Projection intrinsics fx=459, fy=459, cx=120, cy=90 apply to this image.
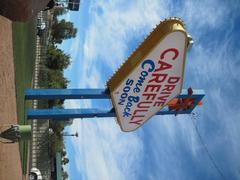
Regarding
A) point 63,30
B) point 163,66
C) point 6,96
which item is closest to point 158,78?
point 163,66

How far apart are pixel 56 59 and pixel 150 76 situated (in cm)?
4561

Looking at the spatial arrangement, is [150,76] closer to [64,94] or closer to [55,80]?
[64,94]

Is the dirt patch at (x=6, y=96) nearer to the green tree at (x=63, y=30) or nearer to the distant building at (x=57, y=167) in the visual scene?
the distant building at (x=57, y=167)

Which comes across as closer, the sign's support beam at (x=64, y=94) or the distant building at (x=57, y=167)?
the sign's support beam at (x=64, y=94)

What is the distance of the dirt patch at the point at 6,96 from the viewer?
16.3m

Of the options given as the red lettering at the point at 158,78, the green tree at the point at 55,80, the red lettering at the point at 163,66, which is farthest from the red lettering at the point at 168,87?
the green tree at the point at 55,80

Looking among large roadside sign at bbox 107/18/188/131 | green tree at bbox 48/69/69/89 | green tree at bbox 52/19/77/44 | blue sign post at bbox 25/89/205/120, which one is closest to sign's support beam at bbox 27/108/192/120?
blue sign post at bbox 25/89/205/120

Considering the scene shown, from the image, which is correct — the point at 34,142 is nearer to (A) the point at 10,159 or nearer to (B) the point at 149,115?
(A) the point at 10,159

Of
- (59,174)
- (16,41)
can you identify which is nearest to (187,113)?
(16,41)

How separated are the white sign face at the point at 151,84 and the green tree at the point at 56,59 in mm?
42770

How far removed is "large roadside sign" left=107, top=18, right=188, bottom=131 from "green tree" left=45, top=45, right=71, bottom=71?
42795 mm

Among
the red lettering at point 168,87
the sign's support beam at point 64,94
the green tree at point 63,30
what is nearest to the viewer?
the red lettering at point 168,87

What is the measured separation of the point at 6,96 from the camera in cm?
1791

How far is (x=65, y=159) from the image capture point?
80562mm
